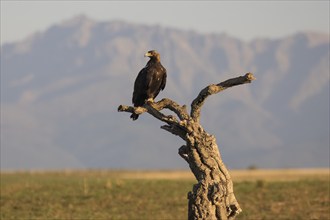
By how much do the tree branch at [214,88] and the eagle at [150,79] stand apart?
2.78 metres

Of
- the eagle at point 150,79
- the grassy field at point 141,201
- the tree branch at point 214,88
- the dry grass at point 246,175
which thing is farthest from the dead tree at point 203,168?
the dry grass at point 246,175

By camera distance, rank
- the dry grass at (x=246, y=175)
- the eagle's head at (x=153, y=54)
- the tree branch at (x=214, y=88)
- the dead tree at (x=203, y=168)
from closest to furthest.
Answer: the tree branch at (x=214, y=88), the dead tree at (x=203, y=168), the eagle's head at (x=153, y=54), the dry grass at (x=246, y=175)

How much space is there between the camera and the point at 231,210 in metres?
17.3

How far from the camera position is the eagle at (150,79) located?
19.9 metres

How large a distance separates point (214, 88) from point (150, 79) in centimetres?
355

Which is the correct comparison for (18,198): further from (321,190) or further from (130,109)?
(130,109)

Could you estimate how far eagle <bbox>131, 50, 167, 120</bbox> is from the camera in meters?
19.9

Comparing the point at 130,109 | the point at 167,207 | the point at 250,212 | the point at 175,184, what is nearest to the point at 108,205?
the point at 167,207

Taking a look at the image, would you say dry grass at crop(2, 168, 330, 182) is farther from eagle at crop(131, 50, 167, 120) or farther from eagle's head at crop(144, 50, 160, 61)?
eagle's head at crop(144, 50, 160, 61)

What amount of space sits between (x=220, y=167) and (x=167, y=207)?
18.3 metres

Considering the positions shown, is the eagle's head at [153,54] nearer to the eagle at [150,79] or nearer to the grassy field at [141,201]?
the eagle at [150,79]

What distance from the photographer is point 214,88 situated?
16.5m

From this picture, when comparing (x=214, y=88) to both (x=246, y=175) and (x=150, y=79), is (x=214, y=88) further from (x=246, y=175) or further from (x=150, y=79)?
(x=246, y=175)

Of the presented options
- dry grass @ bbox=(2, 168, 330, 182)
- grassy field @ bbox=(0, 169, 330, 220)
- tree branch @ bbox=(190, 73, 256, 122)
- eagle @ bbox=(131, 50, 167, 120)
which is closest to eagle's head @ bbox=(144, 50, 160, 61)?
eagle @ bbox=(131, 50, 167, 120)
